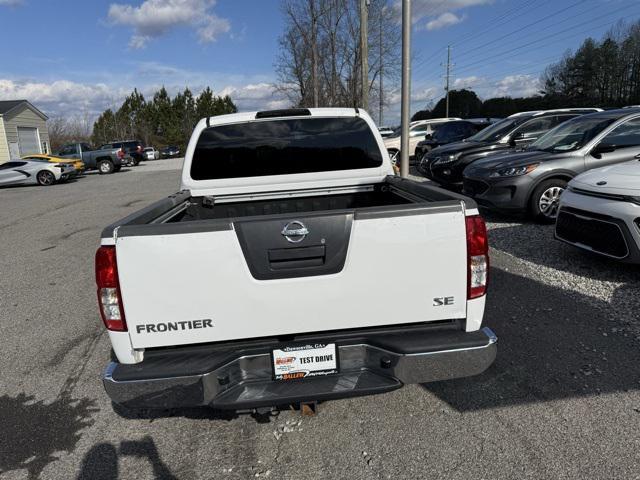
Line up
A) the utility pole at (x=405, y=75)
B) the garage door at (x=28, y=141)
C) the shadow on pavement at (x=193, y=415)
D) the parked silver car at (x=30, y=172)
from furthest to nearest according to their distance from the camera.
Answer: the garage door at (x=28, y=141)
the parked silver car at (x=30, y=172)
the utility pole at (x=405, y=75)
the shadow on pavement at (x=193, y=415)

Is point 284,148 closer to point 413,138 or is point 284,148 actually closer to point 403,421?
point 403,421

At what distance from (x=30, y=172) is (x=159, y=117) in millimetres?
54523

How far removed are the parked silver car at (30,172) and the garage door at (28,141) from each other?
14089 millimetres

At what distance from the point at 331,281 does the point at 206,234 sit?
0.67 m

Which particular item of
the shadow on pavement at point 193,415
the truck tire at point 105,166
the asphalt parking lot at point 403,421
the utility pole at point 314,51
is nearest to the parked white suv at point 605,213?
the asphalt parking lot at point 403,421

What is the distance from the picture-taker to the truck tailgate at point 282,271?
225 cm

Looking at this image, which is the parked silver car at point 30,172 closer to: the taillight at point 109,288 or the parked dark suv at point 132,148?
the parked dark suv at point 132,148

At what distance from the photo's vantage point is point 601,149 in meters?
7.02

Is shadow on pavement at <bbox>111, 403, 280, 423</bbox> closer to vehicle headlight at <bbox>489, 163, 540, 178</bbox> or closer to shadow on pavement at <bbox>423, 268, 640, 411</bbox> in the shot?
shadow on pavement at <bbox>423, 268, 640, 411</bbox>

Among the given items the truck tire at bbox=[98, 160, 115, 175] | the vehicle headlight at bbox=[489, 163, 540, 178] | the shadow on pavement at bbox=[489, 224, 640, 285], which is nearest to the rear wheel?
the truck tire at bbox=[98, 160, 115, 175]

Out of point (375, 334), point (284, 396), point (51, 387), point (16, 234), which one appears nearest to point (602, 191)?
point (375, 334)

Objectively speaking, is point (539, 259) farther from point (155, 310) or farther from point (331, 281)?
point (155, 310)

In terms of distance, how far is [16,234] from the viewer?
10.2 metres

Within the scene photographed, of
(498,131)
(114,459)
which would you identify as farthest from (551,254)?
(498,131)
